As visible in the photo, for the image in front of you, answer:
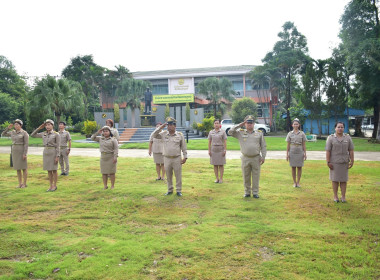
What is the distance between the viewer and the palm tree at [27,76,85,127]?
86.7ft

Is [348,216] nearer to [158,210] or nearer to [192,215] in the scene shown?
[192,215]

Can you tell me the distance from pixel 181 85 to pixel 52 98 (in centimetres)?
2308

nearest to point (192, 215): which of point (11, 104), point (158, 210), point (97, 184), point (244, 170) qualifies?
point (158, 210)

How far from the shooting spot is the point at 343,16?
2223 cm

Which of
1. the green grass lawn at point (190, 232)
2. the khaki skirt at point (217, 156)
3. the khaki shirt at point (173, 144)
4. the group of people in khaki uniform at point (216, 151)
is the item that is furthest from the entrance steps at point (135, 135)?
the khaki shirt at point (173, 144)

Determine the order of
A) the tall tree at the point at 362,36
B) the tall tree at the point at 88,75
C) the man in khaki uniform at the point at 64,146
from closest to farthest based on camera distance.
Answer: the man in khaki uniform at the point at 64,146 < the tall tree at the point at 362,36 < the tall tree at the point at 88,75

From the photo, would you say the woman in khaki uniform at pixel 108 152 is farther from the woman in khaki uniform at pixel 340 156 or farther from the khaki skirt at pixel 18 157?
the woman in khaki uniform at pixel 340 156

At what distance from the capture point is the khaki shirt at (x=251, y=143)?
6.72 metres

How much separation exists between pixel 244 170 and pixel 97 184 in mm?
4055

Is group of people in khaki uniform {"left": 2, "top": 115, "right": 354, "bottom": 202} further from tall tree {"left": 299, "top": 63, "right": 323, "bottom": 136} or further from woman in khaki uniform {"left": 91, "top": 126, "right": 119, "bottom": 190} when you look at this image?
tall tree {"left": 299, "top": 63, "right": 323, "bottom": 136}

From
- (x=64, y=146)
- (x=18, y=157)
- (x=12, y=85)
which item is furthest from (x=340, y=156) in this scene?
(x=12, y=85)

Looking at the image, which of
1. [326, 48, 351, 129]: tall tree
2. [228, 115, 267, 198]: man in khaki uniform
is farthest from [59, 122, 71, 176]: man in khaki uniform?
[326, 48, 351, 129]: tall tree

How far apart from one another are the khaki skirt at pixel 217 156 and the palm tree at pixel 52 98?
21.4 metres

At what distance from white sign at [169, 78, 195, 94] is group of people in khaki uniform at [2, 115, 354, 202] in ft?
125
